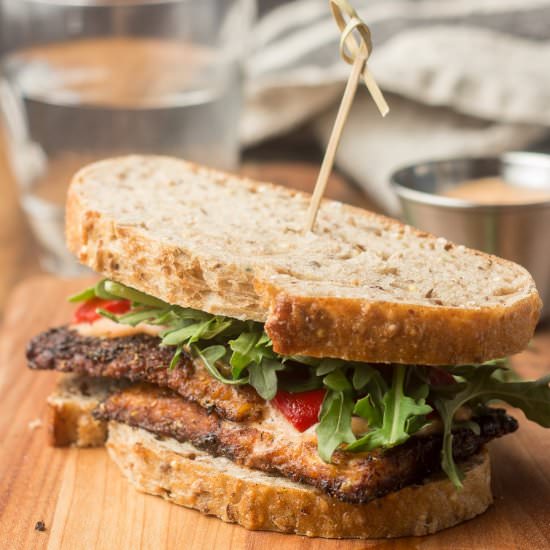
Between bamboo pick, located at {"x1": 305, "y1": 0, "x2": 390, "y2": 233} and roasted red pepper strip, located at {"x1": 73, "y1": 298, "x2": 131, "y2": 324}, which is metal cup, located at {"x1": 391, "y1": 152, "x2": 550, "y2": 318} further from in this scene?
roasted red pepper strip, located at {"x1": 73, "y1": 298, "x2": 131, "y2": 324}

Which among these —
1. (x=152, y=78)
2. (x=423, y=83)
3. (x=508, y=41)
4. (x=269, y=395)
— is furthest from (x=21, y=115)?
(x=269, y=395)

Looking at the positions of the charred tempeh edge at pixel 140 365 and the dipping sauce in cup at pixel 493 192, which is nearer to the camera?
the charred tempeh edge at pixel 140 365

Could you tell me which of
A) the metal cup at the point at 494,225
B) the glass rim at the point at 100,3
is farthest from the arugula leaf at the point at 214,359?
the glass rim at the point at 100,3

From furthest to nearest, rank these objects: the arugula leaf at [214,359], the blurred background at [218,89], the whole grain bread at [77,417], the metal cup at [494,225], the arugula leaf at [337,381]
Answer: the blurred background at [218,89], the metal cup at [494,225], the whole grain bread at [77,417], the arugula leaf at [214,359], the arugula leaf at [337,381]

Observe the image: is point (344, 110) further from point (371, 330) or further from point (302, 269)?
point (371, 330)

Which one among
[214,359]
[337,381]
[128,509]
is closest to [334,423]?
[337,381]

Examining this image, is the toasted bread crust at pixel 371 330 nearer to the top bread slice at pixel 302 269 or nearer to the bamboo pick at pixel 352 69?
the top bread slice at pixel 302 269

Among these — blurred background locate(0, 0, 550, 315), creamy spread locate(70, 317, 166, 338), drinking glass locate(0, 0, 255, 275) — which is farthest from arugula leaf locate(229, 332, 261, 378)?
drinking glass locate(0, 0, 255, 275)
